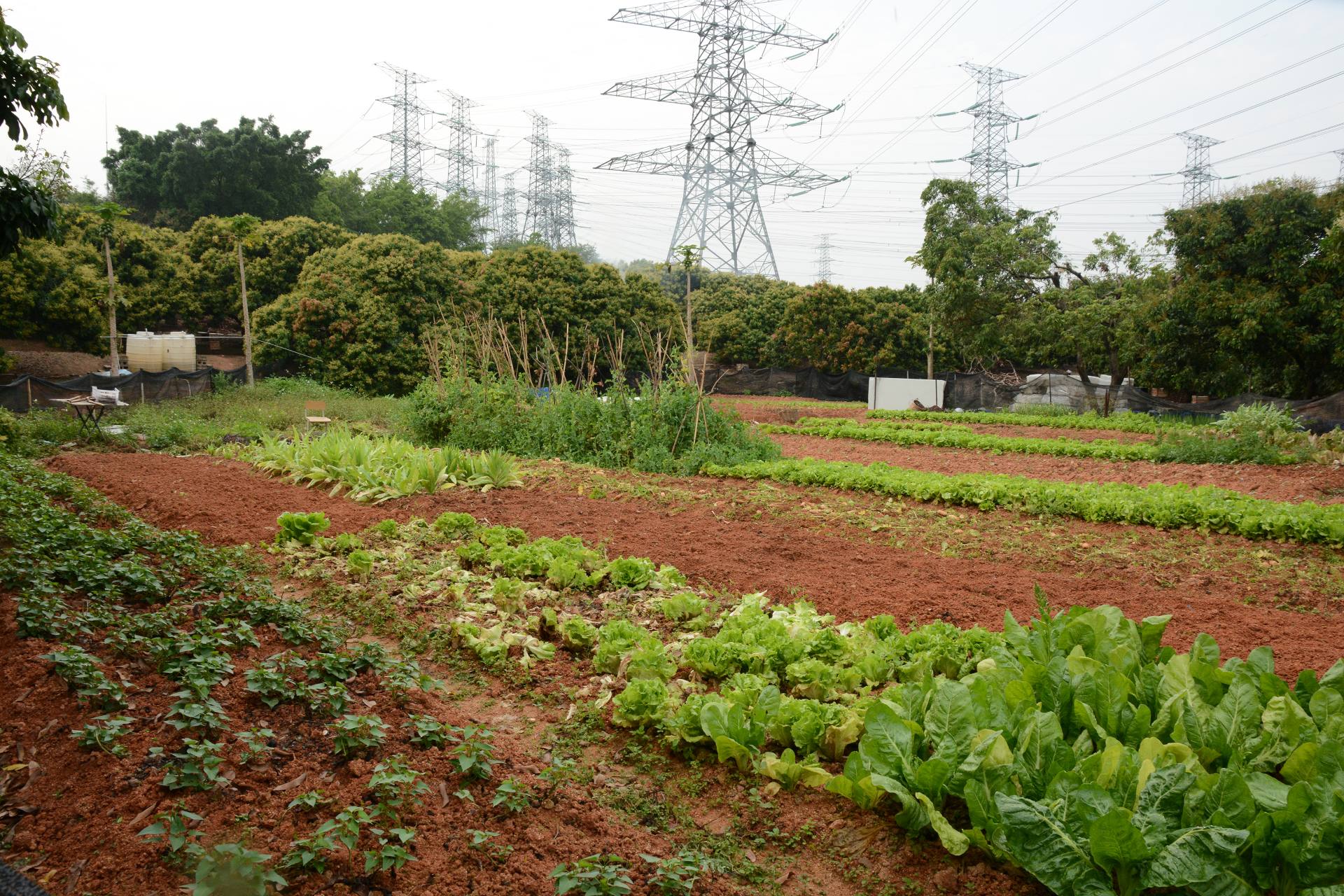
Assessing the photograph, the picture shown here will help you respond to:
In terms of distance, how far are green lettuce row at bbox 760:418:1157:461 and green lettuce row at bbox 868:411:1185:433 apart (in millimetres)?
2696

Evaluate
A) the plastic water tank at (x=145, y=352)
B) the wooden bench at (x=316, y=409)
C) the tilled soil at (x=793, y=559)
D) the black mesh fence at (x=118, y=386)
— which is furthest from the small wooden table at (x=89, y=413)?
the plastic water tank at (x=145, y=352)

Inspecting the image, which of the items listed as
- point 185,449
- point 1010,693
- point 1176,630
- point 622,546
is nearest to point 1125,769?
point 1010,693

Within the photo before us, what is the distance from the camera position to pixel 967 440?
16047 millimetres

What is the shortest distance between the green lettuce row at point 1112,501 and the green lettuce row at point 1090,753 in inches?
194

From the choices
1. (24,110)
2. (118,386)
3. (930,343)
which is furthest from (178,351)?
(930,343)

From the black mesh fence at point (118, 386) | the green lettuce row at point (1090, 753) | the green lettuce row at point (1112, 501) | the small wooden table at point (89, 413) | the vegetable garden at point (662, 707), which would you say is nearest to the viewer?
the green lettuce row at point (1090, 753)

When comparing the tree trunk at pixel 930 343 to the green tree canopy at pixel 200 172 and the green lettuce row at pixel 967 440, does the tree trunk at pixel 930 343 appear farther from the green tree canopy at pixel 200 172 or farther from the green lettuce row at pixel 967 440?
the green tree canopy at pixel 200 172

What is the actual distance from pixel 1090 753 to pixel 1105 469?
35.3 feet

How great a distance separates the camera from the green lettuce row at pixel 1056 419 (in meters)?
18.7

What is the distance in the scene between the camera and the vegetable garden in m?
2.33

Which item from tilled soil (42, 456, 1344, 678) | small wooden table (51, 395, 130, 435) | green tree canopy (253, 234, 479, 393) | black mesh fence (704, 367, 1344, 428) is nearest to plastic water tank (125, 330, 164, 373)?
green tree canopy (253, 234, 479, 393)

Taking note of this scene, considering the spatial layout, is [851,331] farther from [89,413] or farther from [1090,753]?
[1090,753]

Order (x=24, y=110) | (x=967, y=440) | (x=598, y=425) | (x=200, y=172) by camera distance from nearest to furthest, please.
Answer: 1. (x=24, y=110)
2. (x=598, y=425)
3. (x=967, y=440)
4. (x=200, y=172)

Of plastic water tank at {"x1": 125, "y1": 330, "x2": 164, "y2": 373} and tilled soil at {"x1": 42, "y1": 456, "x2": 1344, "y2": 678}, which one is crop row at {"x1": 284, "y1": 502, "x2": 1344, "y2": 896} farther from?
plastic water tank at {"x1": 125, "y1": 330, "x2": 164, "y2": 373}
